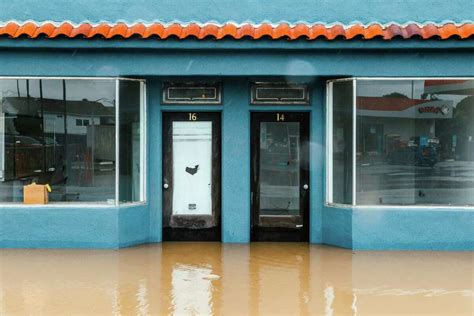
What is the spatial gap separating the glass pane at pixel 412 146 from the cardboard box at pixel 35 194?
5.42 meters

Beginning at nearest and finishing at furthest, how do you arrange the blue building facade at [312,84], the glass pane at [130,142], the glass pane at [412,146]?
the blue building facade at [312,84]
the glass pane at [412,146]
the glass pane at [130,142]

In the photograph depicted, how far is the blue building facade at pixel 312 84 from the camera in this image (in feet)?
35.6

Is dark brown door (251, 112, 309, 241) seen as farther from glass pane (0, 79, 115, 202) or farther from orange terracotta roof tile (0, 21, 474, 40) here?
glass pane (0, 79, 115, 202)

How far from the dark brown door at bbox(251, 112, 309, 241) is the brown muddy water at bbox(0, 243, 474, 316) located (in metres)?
0.54

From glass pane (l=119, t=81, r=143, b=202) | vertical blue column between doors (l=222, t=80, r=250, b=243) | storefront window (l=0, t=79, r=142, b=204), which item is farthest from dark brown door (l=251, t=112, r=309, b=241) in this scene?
storefront window (l=0, t=79, r=142, b=204)

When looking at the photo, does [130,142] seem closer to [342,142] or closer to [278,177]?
[278,177]

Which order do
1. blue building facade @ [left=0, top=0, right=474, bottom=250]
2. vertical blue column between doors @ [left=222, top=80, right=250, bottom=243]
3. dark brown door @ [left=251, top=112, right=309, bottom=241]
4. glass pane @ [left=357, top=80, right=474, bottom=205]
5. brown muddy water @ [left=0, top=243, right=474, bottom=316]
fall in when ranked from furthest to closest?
dark brown door @ [left=251, top=112, right=309, bottom=241]
vertical blue column between doors @ [left=222, top=80, right=250, bottom=243]
glass pane @ [left=357, top=80, right=474, bottom=205]
blue building facade @ [left=0, top=0, right=474, bottom=250]
brown muddy water @ [left=0, top=243, right=474, bottom=316]

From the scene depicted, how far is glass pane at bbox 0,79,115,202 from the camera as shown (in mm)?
11281

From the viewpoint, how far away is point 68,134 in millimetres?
11289

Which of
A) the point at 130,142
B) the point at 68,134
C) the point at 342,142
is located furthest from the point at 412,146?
the point at 68,134

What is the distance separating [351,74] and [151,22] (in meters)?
3.56

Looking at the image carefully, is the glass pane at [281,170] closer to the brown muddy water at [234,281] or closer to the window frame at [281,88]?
the window frame at [281,88]

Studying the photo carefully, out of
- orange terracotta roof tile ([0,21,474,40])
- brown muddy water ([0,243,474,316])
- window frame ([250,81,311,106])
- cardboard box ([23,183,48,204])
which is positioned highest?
orange terracotta roof tile ([0,21,474,40])

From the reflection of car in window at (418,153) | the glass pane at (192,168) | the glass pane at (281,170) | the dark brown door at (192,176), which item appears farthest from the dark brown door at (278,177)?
the reflection of car in window at (418,153)
